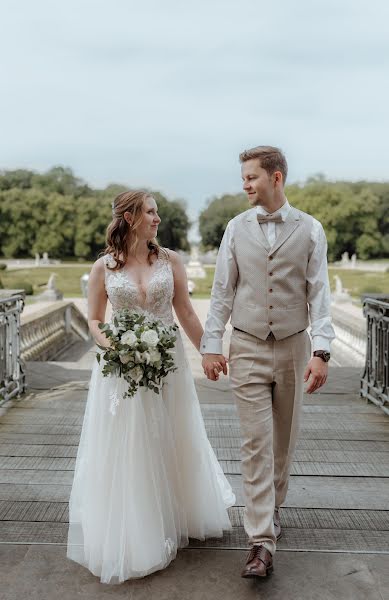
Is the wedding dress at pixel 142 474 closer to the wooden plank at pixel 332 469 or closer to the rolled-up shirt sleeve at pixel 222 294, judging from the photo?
the rolled-up shirt sleeve at pixel 222 294

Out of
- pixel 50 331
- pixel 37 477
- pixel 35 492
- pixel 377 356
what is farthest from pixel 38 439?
pixel 50 331

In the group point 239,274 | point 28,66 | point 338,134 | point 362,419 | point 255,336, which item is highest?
point 28,66

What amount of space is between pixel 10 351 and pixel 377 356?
3608 mm

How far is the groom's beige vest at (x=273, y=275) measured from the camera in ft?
9.88

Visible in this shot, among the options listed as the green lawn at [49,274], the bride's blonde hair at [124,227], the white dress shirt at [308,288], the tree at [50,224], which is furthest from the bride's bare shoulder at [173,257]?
the tree at [50,224]

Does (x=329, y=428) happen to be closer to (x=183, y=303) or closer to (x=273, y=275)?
(x=183, y=303)

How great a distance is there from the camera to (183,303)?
11.1 feet

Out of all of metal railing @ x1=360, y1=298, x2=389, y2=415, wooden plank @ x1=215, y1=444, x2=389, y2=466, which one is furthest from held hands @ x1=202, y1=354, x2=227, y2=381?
metal railing @ x1=360, y1=298, x2=389, y2=415

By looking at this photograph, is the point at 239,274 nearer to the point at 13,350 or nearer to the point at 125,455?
the point at 125,455

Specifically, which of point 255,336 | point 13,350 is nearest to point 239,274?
point 255,336

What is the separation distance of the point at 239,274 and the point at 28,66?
8930cm

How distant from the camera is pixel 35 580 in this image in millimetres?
2896

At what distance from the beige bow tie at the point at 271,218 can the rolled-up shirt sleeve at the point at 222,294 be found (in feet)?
0.46

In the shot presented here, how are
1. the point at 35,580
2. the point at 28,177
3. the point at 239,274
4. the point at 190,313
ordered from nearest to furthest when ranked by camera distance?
the point at 35,580 → the point at 239,274 → the point at 190,313 → the point at 28,177
